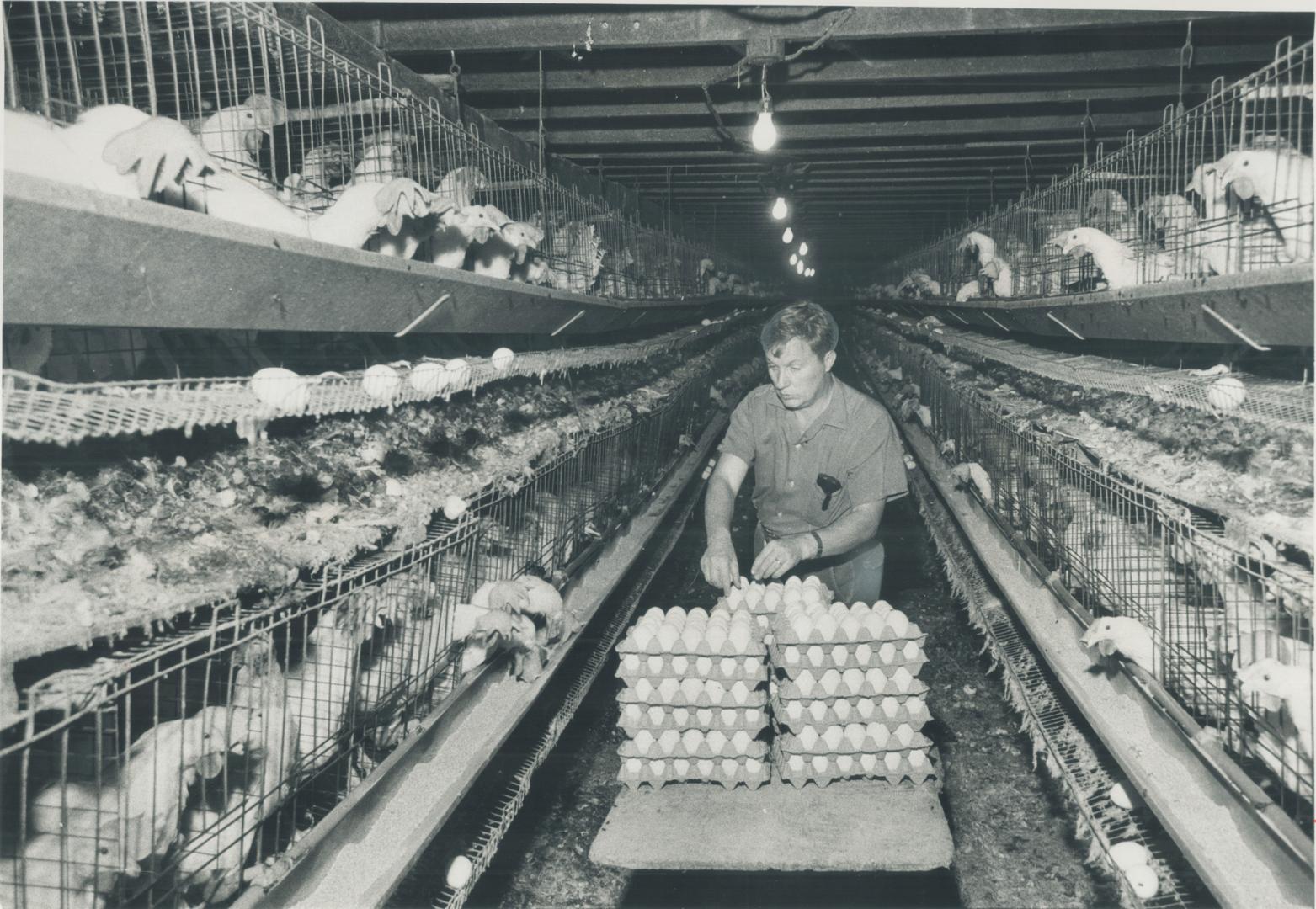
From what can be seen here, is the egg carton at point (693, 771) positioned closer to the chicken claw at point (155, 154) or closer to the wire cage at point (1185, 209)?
the chicken claw at point (155, 154)

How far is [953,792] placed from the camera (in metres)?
3.98

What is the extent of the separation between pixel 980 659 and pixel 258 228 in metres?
4.60

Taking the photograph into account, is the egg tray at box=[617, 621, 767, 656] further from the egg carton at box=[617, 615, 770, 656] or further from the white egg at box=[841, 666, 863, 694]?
the white egg at box=[841, 666, 863, 694]

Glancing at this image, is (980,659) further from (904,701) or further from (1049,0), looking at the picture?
(1049,0)

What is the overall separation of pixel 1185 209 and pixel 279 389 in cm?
447

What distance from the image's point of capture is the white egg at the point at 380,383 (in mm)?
3295

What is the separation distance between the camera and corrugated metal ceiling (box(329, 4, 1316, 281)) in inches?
182

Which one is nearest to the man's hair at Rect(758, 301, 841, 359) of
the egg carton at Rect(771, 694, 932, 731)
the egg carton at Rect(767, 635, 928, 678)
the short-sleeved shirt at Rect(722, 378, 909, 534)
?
the short-sleeved shirt at Rect(722, 378, 909, 534)

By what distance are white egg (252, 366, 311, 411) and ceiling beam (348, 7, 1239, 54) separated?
8.89 ft

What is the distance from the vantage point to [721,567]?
2906 mm

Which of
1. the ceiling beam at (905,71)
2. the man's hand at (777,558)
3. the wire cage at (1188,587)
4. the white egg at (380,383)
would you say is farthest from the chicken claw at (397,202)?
the wire cage at (1188,587)

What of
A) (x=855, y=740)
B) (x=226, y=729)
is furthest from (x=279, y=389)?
(x=855, y=740)

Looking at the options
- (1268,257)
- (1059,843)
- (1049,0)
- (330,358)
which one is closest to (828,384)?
(1049,0)

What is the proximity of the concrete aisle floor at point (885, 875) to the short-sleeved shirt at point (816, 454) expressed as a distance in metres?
1.26
